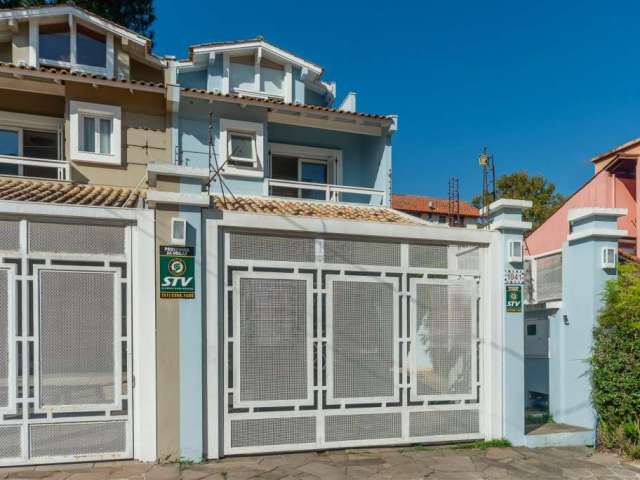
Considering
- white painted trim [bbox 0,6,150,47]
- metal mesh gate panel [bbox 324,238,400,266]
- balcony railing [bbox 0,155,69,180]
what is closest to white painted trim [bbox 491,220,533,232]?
metal mesh gate panel [bbox 324,238,400,266]

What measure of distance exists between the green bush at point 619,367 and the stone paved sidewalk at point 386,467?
37cm

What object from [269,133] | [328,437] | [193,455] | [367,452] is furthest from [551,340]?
[269,133]

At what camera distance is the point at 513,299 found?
254 inches

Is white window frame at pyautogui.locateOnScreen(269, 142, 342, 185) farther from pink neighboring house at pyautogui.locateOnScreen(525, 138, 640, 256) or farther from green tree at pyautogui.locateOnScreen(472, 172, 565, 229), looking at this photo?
green tree at pyautogui.locateOnScreen(472, 172, 565, 229)

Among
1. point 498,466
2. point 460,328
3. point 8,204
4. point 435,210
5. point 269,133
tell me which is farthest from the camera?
point 435,210

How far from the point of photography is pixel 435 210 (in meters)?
40.5

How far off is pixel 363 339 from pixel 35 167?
324 inches

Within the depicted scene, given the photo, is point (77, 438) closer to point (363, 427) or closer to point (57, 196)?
point (57, 196)

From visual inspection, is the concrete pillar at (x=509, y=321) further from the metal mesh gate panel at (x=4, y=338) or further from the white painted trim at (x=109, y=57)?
the white painted trim at (x=109, y=57)

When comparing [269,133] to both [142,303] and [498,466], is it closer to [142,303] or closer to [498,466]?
[142,303]

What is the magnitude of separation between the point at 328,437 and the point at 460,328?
2.53m

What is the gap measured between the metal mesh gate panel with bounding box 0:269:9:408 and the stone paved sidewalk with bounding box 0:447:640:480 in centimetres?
88

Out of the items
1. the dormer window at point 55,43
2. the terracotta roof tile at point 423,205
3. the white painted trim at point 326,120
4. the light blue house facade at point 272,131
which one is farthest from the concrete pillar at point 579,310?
the terracotta roof tile at point 423,205

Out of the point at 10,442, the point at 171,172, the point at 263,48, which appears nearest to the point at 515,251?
the point at 171,172
